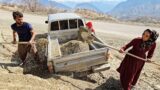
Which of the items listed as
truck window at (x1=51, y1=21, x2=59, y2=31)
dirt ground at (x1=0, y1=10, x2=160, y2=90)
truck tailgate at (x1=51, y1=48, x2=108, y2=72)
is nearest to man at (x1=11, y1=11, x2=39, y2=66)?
dirt ground at (x1=0, y1=10, x2=160, y2=90)

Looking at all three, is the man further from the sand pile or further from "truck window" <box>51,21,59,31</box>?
"truck window" <box>51,21,59,31</box>

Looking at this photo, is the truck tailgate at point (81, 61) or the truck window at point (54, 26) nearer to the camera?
the truck tailgate at point (81, 61)

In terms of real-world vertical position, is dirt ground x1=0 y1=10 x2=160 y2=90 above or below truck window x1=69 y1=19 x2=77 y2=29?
below

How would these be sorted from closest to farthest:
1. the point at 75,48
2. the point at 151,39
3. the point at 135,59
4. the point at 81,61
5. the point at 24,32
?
the point at 151,39 → the point at 135,59 → the point at 81,61 → the point at 24,32 → the point at 75,48

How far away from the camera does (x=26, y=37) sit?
1016 cm

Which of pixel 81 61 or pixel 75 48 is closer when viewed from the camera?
pixel 81 61

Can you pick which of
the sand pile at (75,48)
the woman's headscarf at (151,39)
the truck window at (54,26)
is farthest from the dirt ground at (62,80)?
the truck window at (54,26)

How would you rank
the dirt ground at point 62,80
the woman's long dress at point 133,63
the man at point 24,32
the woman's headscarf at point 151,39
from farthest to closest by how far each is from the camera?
the man at point 24,32
the woman's long dress at point 133,63
the woman's headscarf at point 151,39
the dirt ground at point 62,80

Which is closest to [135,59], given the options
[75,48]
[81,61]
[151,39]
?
[151,39]

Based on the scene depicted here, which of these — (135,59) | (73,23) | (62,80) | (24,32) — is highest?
(24,32)

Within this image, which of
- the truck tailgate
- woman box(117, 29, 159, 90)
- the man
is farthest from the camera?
the man

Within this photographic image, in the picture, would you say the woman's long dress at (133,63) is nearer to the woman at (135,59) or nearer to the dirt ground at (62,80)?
the woman at (135,59)

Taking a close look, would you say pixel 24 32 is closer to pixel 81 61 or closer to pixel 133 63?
pixel 81 61

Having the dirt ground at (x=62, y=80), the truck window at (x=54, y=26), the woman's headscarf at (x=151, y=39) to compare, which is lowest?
the dirt ground at (x=62, y=80)
